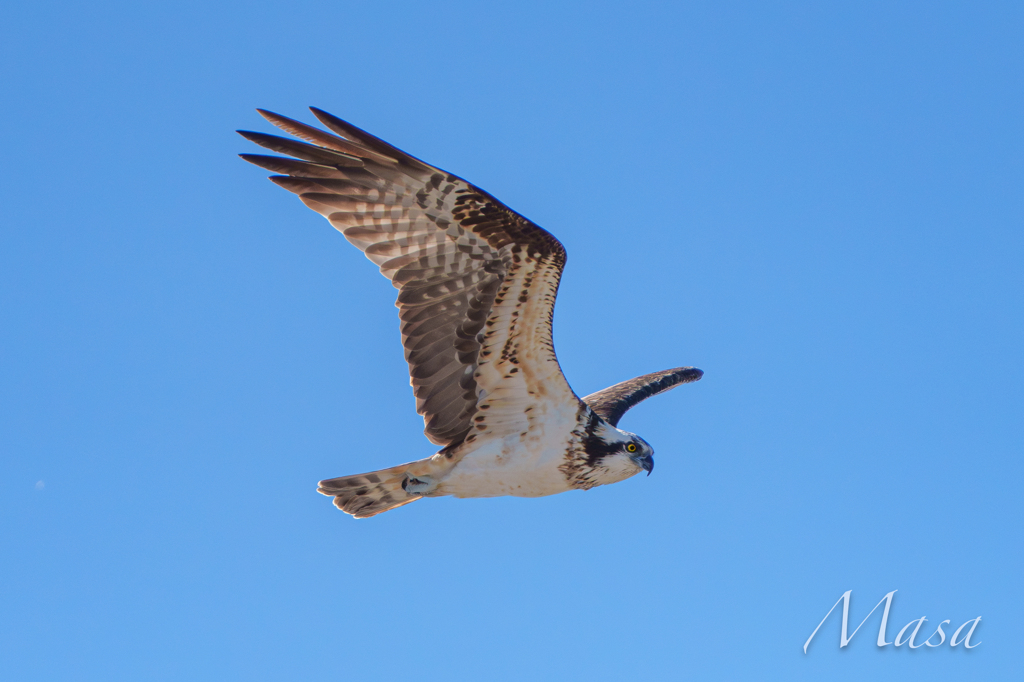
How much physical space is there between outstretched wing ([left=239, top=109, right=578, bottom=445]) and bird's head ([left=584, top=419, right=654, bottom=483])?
42 cm

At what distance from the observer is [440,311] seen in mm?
7633

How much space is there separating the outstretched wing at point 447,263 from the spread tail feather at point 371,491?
2.25 feet

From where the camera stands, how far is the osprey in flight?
731 centimetres

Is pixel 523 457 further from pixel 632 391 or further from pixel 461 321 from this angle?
pixel 632 391

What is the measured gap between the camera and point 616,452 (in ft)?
26.4

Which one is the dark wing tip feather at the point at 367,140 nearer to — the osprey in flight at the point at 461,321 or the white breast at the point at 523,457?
the osprey in flight at the point at 461,321

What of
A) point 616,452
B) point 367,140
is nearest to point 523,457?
point 616,452

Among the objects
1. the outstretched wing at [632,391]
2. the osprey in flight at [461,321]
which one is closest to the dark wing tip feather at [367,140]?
the osprey in flight at [461,321]

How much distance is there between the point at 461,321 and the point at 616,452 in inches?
64.5

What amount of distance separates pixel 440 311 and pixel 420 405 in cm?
86

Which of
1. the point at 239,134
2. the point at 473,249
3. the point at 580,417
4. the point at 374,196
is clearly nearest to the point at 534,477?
the point at 580,417

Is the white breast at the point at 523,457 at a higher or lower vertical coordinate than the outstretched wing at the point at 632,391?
lower

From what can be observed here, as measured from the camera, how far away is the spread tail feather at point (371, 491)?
8.26m

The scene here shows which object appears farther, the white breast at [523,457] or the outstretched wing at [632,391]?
the outstretched wing at [632,391]
